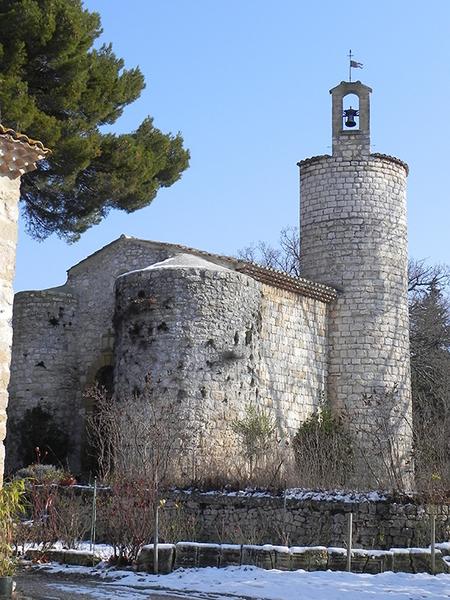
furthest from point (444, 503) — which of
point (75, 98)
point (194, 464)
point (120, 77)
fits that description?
point (120, 77)

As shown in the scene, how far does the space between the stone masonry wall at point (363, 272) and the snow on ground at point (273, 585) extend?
10447mm

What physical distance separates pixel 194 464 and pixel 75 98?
7344mm

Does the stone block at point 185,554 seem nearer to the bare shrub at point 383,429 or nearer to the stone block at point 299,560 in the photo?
the stone block at point 299,560

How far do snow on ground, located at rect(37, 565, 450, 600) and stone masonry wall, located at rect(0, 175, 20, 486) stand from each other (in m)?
2.07

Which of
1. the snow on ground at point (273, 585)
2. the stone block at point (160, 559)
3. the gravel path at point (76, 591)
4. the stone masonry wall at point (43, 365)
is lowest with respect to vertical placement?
the gravel path at point (76, 591)

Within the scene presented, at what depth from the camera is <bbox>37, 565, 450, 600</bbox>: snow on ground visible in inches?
370

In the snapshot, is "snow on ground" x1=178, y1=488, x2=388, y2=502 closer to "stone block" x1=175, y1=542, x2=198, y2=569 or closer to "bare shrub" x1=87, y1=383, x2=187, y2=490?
"bare shrub" x1=87, y1=383, x2=187, y2=490

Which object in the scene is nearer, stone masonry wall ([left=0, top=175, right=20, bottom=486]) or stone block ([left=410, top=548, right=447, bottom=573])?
stone masonry wall ([left=0, top=175, right=20, bottom=486])

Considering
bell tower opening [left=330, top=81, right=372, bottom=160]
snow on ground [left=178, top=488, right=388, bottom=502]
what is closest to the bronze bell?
bell tower opening [left=330, top=81, right=372, bottom=160]

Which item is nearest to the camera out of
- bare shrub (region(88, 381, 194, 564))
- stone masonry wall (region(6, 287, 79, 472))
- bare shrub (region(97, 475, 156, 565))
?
bare shrub (region(97, 475, 156, 565))

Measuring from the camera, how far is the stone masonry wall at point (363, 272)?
2120 cm

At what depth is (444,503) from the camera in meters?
12.2

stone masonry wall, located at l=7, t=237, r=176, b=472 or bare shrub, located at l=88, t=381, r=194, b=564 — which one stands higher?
stone masonry wall, located at l=7, t=237, r=176, b=472

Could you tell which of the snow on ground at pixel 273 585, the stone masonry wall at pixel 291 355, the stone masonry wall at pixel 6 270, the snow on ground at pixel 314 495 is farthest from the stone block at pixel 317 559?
the stone masonry wall at pixel 291 355
